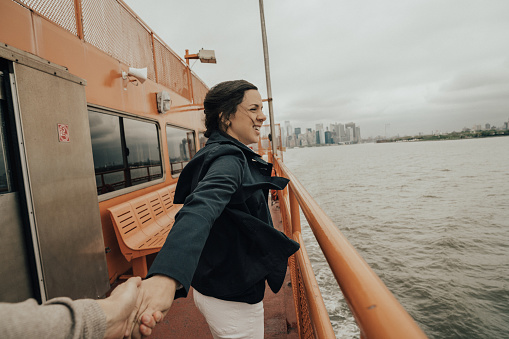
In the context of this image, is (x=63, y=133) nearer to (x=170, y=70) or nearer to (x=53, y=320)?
(x=53, y=320)

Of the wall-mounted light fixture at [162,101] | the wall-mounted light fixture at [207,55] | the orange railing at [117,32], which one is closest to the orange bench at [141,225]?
the wall-mounted light fixture at [162,101]

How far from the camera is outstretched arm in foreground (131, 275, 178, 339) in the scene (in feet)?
1.98

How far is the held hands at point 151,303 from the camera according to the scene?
0.60 metres

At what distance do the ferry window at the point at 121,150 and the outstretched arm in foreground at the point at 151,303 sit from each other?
3356 millimetres

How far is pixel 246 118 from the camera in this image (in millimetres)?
1469

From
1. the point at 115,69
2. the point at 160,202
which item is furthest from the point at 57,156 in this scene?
the point at 160,202

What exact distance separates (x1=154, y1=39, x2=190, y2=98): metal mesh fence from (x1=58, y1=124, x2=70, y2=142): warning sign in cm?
302

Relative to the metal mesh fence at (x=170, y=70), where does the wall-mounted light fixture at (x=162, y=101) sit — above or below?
below

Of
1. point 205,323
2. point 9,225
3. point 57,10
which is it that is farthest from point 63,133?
point 205,323

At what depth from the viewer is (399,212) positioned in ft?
48.9

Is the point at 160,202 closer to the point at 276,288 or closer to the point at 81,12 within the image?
the point at 81,12

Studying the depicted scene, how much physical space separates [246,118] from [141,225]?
332 centimetres

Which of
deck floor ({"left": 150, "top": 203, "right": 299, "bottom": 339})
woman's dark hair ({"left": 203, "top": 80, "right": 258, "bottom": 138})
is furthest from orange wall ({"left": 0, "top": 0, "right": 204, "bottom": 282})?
woman's dark hair ({"left": 203, "top": 80, "right": 258, "bottom": 138})

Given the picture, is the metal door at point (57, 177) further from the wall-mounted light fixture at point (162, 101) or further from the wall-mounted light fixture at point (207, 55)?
the wall-mounted light fixture at point (207, 55)
